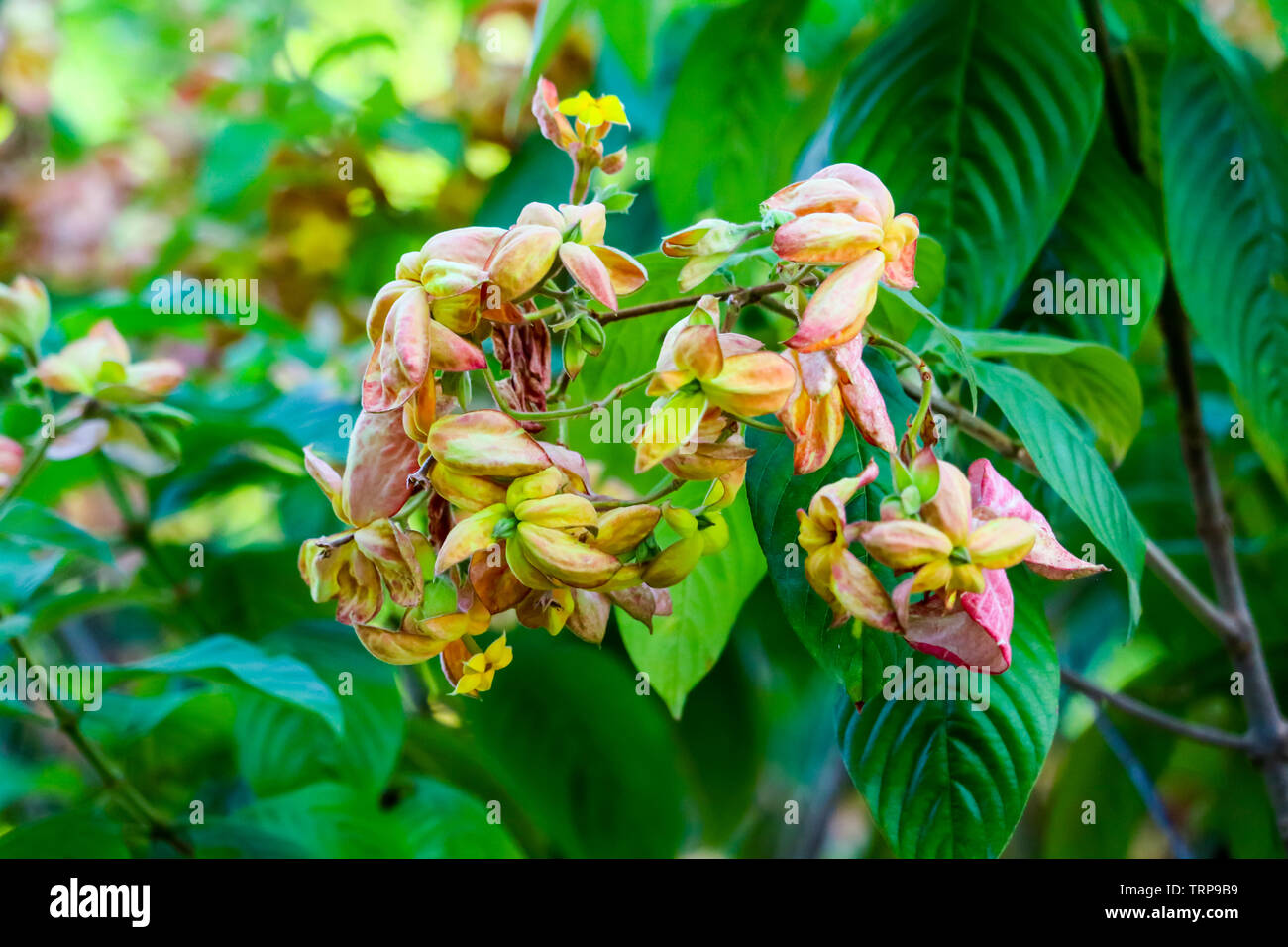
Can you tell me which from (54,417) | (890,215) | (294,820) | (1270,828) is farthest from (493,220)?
(1270,828)

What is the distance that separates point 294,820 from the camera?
0.70 metres

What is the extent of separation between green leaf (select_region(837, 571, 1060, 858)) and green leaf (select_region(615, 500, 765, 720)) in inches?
3.2

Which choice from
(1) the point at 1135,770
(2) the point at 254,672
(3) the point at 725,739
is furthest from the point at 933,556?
(3) the point at 725,739

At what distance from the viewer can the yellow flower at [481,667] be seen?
36cm

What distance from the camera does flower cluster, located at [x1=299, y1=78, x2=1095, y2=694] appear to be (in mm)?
315

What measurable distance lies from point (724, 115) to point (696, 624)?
0.40 m

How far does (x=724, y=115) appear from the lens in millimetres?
747

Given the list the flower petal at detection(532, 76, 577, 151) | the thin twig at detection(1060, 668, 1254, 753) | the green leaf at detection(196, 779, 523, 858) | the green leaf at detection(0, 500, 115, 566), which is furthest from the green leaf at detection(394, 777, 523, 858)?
the flower petal at detection(532, 76, 577, 151)

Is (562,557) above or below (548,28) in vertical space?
below

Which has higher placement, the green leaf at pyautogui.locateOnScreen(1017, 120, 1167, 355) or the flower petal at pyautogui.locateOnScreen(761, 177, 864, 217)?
the green leaf at pyautogui.locateOnScreen(1017, 120, 1167, 355)

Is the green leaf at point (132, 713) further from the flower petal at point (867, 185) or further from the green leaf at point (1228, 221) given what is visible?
the green leaf at point (1228, 221)

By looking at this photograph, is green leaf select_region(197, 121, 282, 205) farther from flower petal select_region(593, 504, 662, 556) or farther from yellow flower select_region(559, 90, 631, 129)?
flower petal select_region(593, 504, 662, 556)

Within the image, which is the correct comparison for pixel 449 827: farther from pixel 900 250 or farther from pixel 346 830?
pixel 900 250

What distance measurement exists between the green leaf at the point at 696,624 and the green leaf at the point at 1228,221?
322 mm
